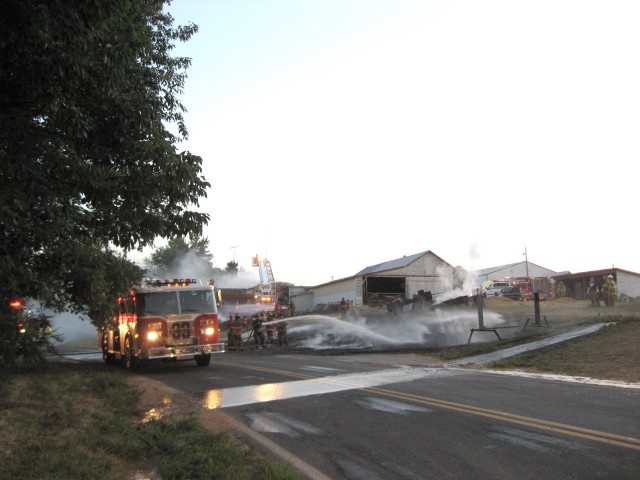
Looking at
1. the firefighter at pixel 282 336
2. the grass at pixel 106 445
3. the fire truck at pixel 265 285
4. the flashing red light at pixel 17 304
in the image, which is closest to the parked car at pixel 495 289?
the fire truck at pixel 265 285

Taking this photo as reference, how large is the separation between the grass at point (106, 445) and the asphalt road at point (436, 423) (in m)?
0.67

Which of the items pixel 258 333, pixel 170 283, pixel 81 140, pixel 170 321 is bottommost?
pixel 258 333

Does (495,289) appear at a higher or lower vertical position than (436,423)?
higher

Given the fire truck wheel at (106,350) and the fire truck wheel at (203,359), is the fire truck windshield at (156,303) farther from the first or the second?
the fire truck wheel at (106,350)

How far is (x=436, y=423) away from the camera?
7395 millimetres

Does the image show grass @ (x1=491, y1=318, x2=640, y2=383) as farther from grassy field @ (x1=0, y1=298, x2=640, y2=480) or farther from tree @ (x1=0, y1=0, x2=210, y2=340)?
tree @ (x1=0, y1=0, x2=210, y2=340)

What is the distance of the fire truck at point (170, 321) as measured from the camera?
15.1 meters

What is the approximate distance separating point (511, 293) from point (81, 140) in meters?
44.7

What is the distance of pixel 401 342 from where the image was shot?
75.8 ft

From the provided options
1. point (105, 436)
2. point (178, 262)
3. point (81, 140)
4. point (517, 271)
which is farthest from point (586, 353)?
point (178, 262)

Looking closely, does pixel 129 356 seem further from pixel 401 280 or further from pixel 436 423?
pixel 401 280

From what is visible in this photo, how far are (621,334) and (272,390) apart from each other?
11290 mm

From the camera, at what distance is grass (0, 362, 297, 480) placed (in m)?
5.21

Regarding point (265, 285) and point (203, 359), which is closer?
point (203, 359)
